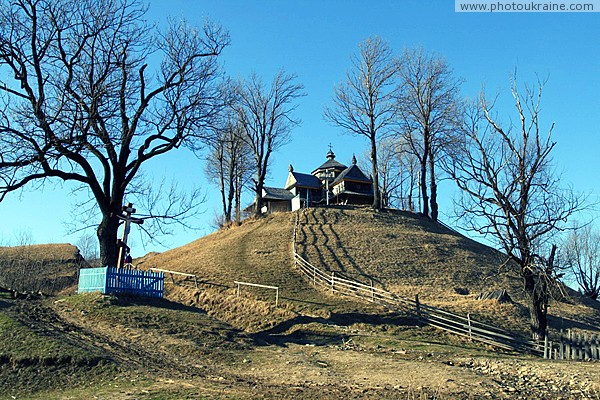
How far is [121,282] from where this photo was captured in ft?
71.0

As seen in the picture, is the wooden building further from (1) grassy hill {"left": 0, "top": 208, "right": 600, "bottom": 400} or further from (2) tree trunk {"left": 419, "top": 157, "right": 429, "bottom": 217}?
(1) grassy hill {"left": 0, "top": 208, "right": 600, "bottom": 400}

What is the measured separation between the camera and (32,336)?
15.0 metres

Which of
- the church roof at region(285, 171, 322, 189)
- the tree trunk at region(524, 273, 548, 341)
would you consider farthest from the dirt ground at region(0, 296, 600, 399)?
the church roof at region(285, 171, 322, 189)

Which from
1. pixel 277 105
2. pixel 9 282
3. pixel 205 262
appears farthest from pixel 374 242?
pixel 9 282

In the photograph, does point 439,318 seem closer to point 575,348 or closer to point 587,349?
point 575,348

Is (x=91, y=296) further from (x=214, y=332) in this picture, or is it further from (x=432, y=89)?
(x=432, y=89)

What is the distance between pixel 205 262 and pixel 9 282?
1533 cm

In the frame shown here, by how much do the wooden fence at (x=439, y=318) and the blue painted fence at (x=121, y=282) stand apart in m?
9.73

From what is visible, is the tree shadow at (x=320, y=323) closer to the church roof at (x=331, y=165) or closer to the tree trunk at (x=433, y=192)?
the tree trunk at (x=433, y=192)

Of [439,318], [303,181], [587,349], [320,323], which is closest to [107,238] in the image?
[320,323]

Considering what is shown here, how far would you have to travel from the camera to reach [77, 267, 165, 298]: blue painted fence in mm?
21250

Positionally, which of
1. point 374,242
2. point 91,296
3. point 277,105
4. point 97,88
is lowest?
point 91,296

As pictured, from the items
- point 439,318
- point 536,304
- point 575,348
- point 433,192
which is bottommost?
point 575,348

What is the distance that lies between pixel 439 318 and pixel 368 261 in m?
13.8
